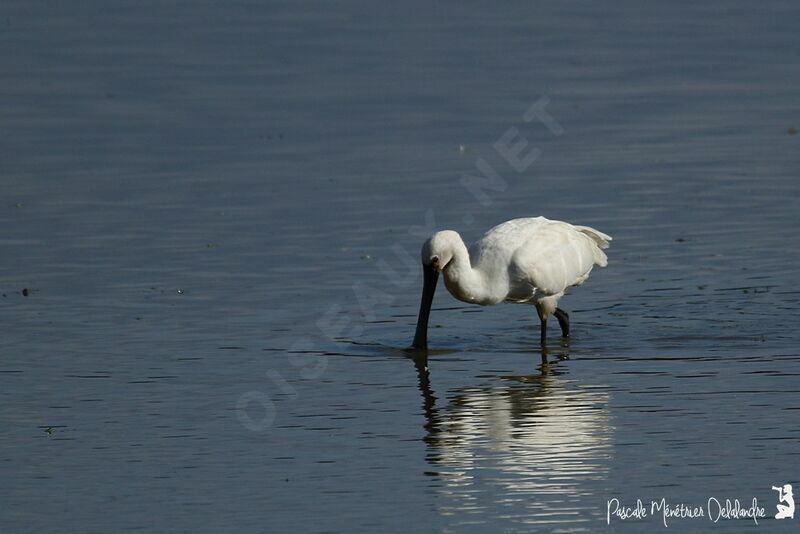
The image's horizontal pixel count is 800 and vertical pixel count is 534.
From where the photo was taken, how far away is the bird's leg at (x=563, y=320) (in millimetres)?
12688

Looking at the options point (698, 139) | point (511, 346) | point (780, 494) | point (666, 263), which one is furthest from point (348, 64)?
point (780, 494)

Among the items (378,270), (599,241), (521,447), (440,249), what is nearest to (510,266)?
(440,249)

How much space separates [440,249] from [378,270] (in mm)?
2090

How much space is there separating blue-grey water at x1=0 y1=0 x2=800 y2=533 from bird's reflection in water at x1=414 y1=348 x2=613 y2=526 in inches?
1.1

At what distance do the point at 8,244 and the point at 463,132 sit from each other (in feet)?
17.8

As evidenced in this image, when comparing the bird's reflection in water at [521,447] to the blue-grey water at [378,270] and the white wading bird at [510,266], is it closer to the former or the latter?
the blue-grey water at [378,270]

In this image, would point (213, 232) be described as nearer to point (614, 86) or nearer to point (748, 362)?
point (748, 362)

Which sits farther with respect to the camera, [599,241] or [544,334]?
[599,241]

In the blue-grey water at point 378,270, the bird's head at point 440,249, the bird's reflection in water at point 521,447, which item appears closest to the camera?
the bird's reflection in water at point 521,447

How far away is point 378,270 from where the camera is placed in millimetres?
14258

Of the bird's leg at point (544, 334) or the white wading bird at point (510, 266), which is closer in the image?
the white wading bird at point (510, 266)

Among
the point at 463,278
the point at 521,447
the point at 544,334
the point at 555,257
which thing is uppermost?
the point at 555,257

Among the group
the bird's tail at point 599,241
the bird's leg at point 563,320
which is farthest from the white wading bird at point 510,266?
the bird's tail at point 599,241

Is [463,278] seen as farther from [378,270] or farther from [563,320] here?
[378,270]
